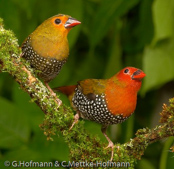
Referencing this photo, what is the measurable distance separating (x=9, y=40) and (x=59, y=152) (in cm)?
118

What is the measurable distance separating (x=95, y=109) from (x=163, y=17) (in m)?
0.90

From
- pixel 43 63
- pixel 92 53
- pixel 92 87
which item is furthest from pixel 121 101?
pixel 92 53

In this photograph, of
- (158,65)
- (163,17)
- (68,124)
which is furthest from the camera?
(158,65)

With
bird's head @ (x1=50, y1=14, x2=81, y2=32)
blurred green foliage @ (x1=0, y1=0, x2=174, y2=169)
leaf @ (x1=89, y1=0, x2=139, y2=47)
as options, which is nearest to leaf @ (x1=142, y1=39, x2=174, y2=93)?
blurred green foliage @ (x1=0, y1=0, x2=174, y2=169)

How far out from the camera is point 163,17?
9.69 feet

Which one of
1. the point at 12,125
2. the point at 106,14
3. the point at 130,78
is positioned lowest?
the point at 12,125

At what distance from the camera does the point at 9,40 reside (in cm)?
220

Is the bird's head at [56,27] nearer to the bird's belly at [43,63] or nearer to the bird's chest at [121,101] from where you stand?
the bird's belly at [43,63]

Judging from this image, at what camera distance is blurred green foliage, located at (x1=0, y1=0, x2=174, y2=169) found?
3.09 m

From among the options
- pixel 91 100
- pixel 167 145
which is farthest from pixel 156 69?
pixel 91 100

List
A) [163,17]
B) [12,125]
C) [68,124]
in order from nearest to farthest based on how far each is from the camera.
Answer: [68,124], [163,17], [12,125]

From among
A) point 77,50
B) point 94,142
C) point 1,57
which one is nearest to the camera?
point 1,57

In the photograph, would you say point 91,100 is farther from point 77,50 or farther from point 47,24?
point 77,50

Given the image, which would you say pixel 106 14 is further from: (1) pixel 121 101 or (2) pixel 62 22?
(1) pixel 121 101
